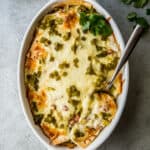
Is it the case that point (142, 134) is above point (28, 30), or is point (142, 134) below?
below

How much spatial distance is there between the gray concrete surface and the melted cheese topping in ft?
0.82

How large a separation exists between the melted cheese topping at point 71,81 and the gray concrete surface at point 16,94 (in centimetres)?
25

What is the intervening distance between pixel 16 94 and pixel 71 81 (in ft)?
1.41

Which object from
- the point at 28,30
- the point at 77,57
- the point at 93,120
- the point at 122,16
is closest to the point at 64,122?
the point at 93,120

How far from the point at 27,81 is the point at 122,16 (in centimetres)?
60

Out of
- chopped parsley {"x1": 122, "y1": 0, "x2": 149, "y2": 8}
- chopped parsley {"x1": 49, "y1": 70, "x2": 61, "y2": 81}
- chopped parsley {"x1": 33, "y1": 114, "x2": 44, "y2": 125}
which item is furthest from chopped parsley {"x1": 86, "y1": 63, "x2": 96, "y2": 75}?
chopped parsley {"x1": 122, "y1": 0, "x2": 149, "y2": 8}

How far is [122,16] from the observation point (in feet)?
8.90

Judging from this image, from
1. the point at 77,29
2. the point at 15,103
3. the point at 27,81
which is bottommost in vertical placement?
the point at 15,103

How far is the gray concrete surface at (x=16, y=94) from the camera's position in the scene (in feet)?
8.79

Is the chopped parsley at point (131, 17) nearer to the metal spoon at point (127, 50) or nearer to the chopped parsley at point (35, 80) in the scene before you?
the metal spoon at point (127, 50)

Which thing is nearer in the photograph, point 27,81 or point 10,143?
point 27,81

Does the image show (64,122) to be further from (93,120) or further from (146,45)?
(146,45)

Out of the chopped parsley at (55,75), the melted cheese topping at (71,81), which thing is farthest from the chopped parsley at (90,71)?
the chopped parsley at (55,75)

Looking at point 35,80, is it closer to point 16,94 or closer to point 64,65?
point 64,65
